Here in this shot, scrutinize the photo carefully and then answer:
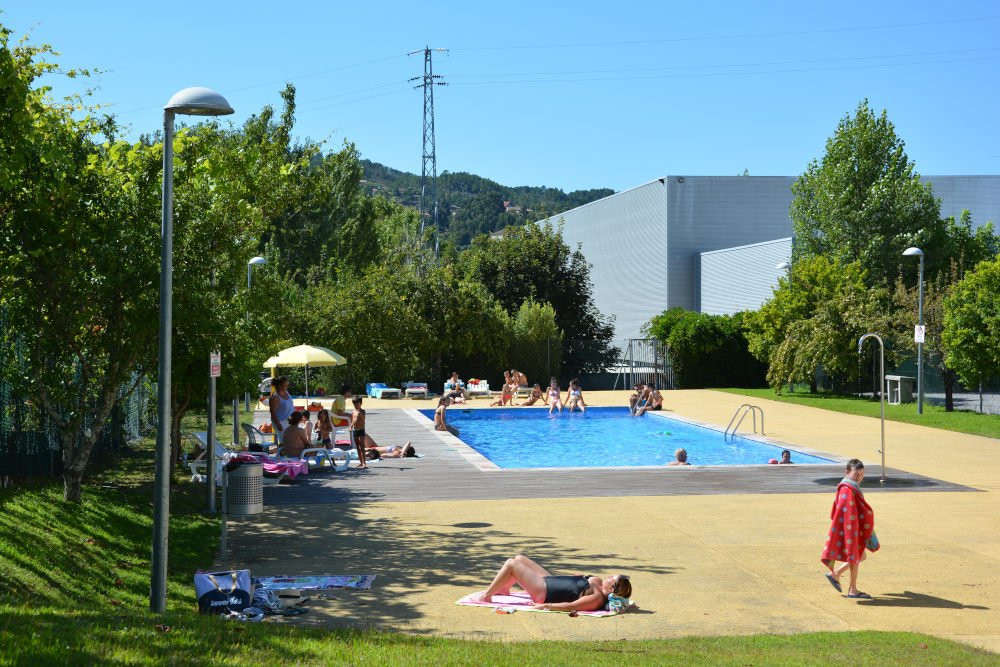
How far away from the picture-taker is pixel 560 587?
9.55 meters

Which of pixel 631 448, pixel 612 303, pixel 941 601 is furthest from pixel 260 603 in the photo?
pixel 612 303

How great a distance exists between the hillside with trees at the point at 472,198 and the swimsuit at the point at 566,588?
418 feet

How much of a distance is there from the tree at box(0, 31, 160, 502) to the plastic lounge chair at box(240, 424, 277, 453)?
5.43 m

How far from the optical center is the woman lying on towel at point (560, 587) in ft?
30.9

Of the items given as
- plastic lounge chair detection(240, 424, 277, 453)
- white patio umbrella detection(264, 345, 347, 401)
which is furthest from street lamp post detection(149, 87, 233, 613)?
white patio umbrella detection(264, 345, 347, 401)

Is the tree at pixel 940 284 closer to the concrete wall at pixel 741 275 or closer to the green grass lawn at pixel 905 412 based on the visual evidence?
the green grass lawn at pixel 905 412

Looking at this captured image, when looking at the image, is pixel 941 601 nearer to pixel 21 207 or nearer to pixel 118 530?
pixel 118 530

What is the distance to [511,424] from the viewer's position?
32.9 metres

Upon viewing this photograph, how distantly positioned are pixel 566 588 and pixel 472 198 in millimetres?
163711

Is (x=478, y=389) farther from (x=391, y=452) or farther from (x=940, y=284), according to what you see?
(x=940, y=284)

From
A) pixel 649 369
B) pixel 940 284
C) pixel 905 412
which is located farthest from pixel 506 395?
pixel 940 284

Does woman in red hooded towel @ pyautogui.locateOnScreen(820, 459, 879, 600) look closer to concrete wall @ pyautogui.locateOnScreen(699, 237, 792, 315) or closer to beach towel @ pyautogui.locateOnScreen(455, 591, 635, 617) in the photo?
beach towel @ pyautogui.locateOnScreen(455, 591, 635, 617)

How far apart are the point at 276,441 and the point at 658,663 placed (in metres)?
14.5

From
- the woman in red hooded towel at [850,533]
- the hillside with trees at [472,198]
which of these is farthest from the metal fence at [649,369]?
the hillside with trees at [472,198]
